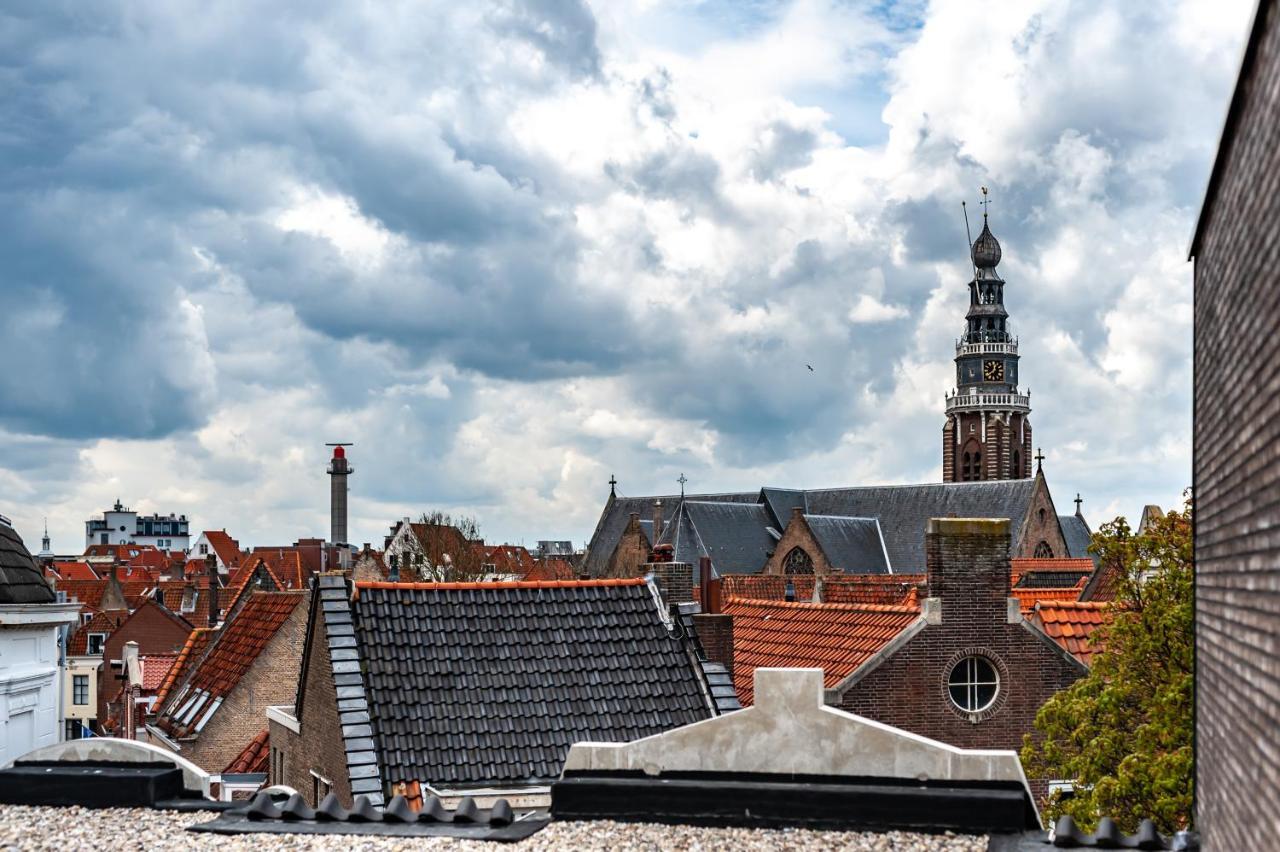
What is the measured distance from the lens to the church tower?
96.1m

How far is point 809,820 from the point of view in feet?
28.4

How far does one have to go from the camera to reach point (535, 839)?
855cm

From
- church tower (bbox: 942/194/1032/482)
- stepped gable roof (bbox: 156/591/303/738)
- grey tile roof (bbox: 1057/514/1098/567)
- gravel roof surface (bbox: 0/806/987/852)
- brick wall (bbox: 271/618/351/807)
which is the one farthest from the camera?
church tower (bbox: 942/194/1032/482)

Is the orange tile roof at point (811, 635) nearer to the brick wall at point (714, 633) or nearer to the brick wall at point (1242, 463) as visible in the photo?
the brick wall at point (714, 633)

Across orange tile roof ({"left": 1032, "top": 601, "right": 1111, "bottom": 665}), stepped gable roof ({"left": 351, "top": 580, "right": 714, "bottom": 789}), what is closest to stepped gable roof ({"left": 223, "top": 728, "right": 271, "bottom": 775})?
stepped gable roof ({"left": 351, "top": 580, "right": 714, "bottom": 789})

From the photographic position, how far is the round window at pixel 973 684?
1919cm

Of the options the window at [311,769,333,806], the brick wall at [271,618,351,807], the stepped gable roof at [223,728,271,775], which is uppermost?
the brick wall at [271,618,351,807]

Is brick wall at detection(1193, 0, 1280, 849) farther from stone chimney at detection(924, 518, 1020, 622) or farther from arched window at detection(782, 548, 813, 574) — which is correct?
arched window at detection(782, 548, 813, 574)

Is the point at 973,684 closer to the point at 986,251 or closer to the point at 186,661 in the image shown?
the point at 186,661

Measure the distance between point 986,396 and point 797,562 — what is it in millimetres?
29766

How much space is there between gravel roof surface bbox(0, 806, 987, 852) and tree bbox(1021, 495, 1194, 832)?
590cm

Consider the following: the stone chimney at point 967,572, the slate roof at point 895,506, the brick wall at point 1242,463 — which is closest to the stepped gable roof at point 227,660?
the stone chimney at point 967,572

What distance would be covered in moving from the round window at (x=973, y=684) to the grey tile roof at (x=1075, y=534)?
212 feet

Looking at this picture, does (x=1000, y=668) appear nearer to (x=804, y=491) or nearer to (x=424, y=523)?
(x=424, y=523)
